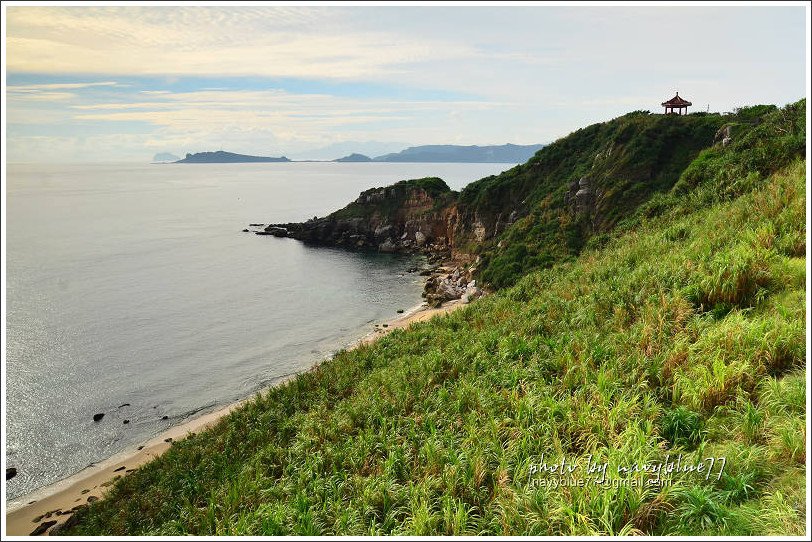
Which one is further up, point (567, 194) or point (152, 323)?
point (567, 194)

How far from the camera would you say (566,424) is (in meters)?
8.73

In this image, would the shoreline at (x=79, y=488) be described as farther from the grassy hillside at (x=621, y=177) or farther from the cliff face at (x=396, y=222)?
the cliff face at (x=396, y=222)

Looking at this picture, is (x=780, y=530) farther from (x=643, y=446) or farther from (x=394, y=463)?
(x=394, y=463)

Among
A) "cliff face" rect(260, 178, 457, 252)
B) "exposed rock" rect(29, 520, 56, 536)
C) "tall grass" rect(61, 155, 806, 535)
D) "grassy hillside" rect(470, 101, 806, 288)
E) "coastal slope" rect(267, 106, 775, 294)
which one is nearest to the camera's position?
"tall grass" rect(61, 155, 806, 535)

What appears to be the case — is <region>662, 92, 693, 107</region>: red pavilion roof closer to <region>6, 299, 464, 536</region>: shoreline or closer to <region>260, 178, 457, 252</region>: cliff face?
<region>260, 178, 457, 252</region>: cliff face

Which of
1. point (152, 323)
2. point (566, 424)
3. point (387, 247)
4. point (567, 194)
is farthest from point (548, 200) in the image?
point (566, 424)

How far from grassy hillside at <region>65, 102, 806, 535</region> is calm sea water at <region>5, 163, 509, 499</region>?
14.2m

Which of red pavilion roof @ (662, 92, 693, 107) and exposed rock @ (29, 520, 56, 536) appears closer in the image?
exposed rock @ (29, 520, 56, 536)

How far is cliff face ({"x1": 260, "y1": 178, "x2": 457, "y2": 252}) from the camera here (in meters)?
79.4

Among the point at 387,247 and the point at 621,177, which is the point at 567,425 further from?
the point at 387,247

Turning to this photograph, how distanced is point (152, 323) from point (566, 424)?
4649cm

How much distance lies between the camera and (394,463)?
9305 mm

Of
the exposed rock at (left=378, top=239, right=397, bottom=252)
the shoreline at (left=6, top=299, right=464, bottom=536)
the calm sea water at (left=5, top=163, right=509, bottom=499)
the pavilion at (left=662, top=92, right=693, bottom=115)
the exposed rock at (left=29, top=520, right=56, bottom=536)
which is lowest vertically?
the shoreline at (left=6, top=299, right=464, bottom=536)

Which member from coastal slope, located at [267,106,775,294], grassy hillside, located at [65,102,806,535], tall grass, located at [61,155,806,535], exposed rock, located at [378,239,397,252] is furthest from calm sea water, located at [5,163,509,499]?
tall grass, located at [61,155,806,535]
